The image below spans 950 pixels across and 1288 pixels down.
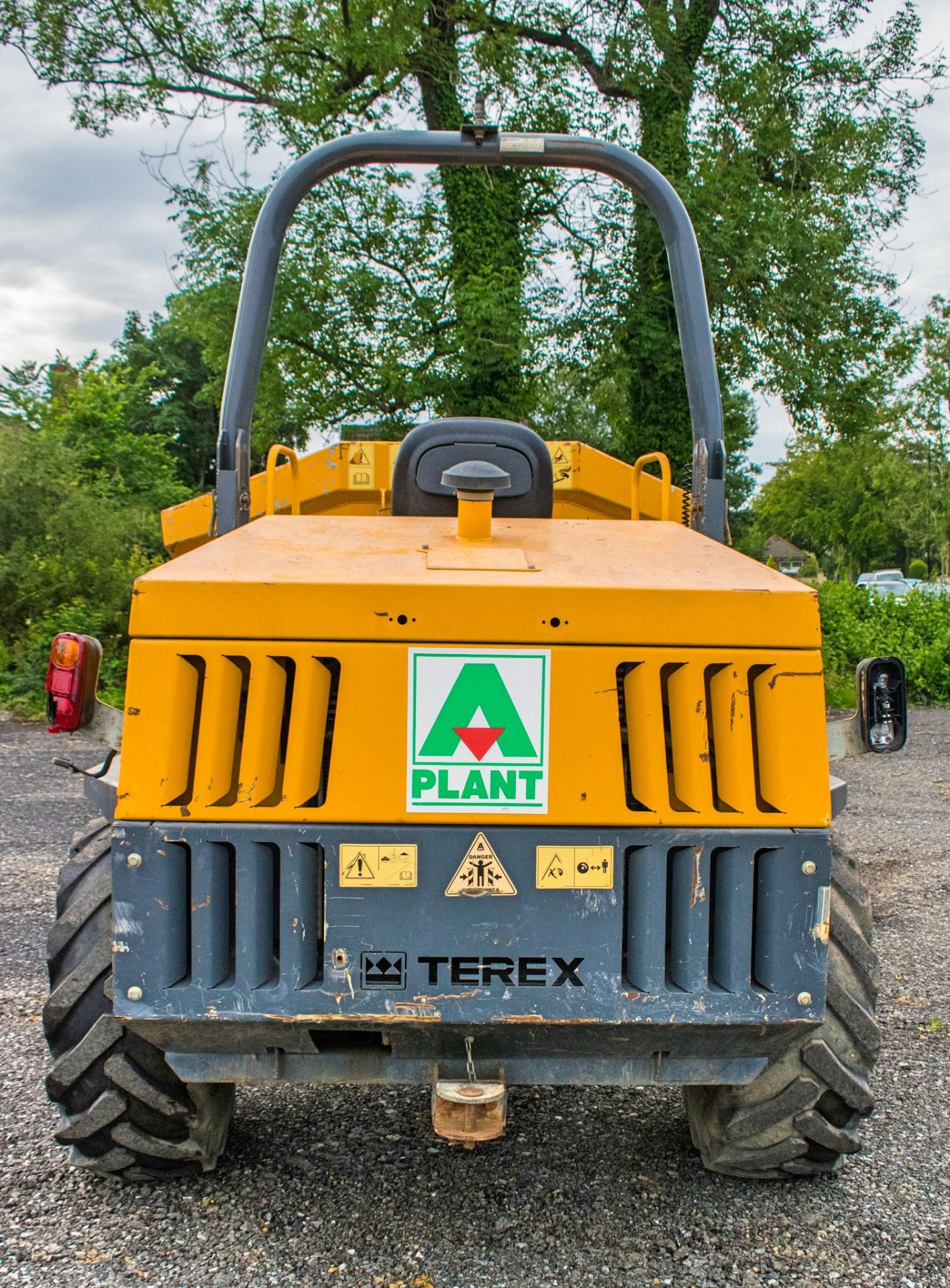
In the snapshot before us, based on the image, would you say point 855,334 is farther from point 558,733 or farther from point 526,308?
point 558,733

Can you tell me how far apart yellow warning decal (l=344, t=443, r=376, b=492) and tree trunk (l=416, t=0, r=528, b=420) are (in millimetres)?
8385

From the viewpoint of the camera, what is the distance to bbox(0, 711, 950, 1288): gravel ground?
2.67 m

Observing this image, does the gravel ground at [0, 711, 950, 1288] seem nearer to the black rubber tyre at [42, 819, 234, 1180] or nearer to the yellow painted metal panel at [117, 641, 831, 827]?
the black rubber tyre at [42, 819, 234, 1180]

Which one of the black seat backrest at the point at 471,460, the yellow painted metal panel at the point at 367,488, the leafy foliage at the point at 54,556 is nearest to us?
the black seat backrest at the point at 471,460

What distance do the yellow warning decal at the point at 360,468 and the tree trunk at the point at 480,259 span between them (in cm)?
838

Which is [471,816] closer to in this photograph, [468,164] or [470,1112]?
[470,1112]

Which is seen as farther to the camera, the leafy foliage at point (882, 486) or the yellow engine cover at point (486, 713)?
the leafy foliage at point (882, 486)

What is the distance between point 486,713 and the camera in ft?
7.77

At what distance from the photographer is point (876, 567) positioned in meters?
67.8

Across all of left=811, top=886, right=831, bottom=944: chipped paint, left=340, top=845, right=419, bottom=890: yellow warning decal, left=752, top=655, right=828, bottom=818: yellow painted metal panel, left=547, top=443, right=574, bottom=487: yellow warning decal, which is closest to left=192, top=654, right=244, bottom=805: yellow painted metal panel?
left=340, top=845, right=419, bottom=890: yellow warning decal

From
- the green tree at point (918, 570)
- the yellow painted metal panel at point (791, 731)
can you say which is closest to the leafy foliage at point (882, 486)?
the green tree at point (918, 570)

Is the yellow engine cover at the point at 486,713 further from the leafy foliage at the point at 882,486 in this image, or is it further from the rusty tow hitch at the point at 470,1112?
the leafy foliage at the point at 882,486

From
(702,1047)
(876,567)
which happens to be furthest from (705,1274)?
(876,567)

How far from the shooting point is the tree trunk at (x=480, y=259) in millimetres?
14172
